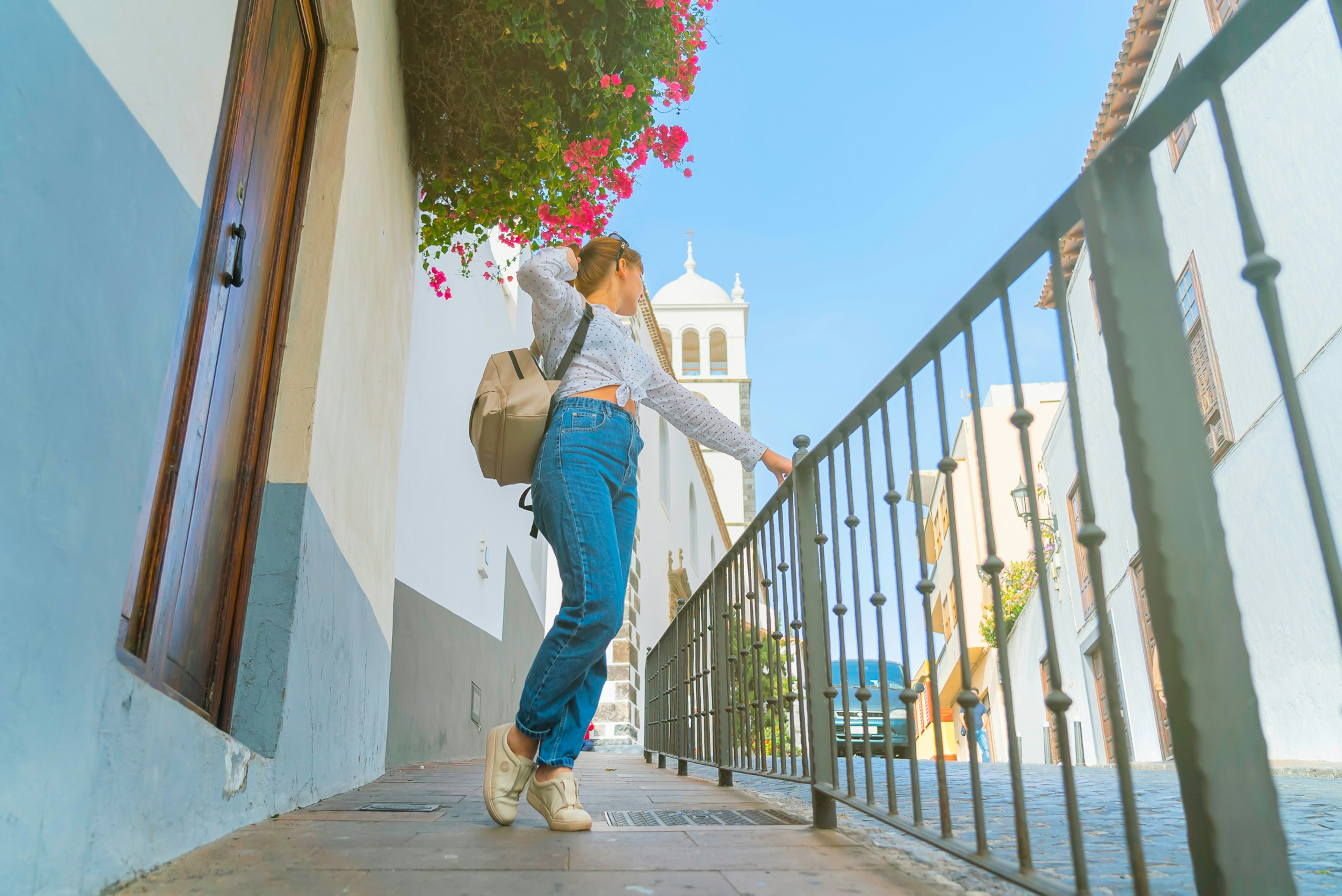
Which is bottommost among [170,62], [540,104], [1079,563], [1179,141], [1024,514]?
[170,62]

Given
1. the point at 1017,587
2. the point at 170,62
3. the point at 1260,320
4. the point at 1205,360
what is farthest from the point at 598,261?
the point at 1017,587

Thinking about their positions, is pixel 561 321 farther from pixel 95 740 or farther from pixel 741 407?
pixel 741 407

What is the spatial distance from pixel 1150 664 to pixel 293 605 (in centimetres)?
975

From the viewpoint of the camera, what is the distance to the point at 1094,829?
246cm

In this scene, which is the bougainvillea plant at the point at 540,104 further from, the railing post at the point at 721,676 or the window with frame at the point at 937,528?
the window with frame at the point at 937,528

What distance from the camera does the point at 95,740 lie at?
1397 millimetres

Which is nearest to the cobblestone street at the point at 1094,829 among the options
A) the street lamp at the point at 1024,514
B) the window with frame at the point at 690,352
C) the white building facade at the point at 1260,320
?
the white building facade at the point at 1260,320

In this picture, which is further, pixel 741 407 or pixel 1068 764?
pixel 741 407

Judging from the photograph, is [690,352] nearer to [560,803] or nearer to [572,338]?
[572,338]

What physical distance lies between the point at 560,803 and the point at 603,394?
37.1 inches

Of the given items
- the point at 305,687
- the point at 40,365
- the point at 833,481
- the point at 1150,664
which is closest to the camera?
the point at 40,365

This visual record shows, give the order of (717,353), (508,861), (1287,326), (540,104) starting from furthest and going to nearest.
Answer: (717,353)
(1287,326)
(540,104)
(508,861)

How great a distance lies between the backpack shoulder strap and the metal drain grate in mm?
1083

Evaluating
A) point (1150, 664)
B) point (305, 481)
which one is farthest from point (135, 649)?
point (1150, 664)
